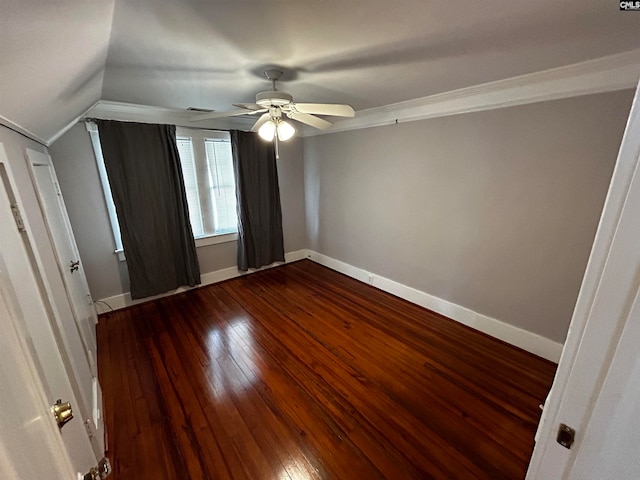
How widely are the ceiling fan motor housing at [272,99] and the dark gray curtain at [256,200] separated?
2.03 meters

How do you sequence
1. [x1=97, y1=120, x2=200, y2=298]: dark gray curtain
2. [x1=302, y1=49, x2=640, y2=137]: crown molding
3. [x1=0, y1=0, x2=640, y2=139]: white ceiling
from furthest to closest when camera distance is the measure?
[x1=97, y1=120, x2=200, y2=298]: dark gray curtain, [x1=302, y1=49, x2=640, y2=137]: crown molding, [x1=0, y1=0, x2=640, y2=139]: white ceiling

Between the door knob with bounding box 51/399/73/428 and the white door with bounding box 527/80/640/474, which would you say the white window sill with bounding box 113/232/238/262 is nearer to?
the door knob with bounding box 51/399/73/428

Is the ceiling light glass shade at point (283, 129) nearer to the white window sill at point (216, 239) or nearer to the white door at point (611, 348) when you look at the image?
the white door at point (611, 348)

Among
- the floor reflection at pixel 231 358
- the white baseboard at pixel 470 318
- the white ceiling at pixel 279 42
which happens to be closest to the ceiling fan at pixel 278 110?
the white ceiling at pixel 279 42

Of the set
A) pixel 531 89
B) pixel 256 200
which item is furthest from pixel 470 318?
pixel 256 200

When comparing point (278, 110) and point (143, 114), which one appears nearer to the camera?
point (278, 110)

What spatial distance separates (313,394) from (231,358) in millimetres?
863

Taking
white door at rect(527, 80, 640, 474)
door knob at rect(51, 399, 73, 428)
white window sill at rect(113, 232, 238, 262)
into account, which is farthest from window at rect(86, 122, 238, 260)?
white door at rect(527, 80, 640, 474)

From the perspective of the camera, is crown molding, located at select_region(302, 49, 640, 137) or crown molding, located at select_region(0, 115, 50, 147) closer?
crown molding, located at select_region(0, 115, 50, 147)

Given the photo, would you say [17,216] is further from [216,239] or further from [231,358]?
[216,239]

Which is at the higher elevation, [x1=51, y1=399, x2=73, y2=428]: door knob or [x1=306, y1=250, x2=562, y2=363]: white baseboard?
[x1=51, y1=399, x2=73, y2=428]: door knob

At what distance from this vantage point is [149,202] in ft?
10.3

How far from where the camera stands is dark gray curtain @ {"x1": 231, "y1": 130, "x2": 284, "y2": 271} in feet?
12.3

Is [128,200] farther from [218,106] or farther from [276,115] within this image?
[276,115]
